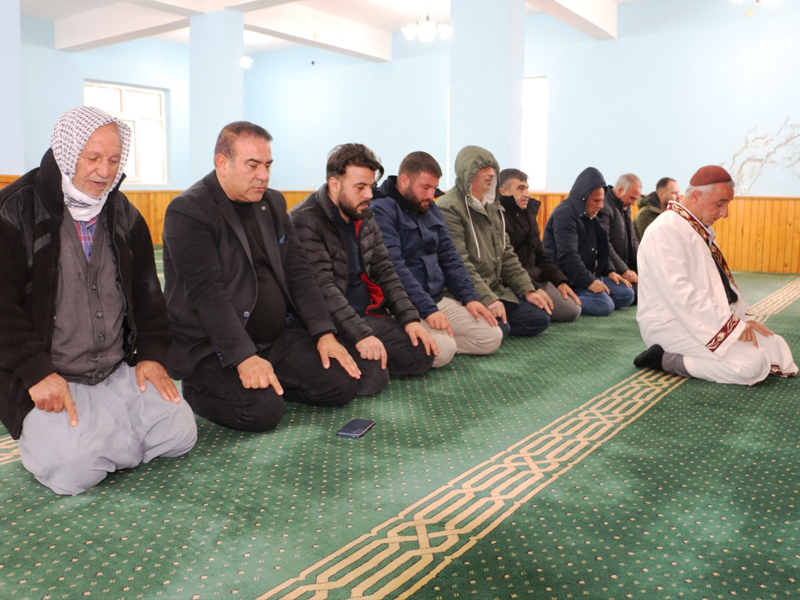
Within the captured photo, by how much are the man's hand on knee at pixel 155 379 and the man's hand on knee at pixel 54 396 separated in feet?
0.78

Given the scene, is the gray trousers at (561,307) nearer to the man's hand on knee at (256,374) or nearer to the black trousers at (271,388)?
the black trousers at (271,388)

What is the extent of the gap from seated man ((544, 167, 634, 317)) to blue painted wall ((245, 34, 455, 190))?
16.7 feet

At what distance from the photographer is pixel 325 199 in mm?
3166

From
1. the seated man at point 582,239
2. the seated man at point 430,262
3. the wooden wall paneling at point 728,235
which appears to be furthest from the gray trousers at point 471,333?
the wooden wall paneling at point 728,235

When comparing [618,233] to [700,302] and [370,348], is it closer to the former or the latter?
[700,302]

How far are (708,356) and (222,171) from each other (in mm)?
2264

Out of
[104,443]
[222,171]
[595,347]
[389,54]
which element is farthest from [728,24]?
[104,443]

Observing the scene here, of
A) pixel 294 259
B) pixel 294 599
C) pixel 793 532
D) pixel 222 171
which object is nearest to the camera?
pixel 294 599

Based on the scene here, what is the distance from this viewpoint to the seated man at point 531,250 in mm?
4902

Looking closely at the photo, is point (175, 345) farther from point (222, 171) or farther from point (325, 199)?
point (325, 199)

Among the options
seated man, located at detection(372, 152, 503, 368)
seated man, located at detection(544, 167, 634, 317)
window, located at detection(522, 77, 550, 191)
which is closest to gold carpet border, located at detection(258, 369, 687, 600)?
seated man, located at detection(372, 152, 503, 368)

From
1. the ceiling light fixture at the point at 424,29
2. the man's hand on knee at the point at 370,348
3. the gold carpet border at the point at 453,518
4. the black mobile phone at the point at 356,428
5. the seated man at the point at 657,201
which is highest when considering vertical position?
the ceiling light fixture at the point at 424,29

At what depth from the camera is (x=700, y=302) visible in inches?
127

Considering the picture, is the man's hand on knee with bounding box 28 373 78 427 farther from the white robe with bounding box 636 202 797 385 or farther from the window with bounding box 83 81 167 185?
the window with bounding box 83 81 167 185
